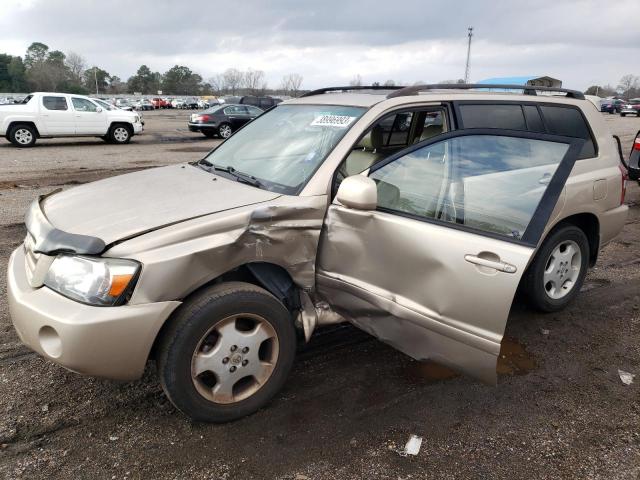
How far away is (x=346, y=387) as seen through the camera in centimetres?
297

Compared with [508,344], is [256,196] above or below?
above

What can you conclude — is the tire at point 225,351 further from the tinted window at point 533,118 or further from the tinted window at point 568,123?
the tinted window at point 568,123

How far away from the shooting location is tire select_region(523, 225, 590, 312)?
12.4 feet

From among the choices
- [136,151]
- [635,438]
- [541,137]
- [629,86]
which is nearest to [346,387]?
[635,438]

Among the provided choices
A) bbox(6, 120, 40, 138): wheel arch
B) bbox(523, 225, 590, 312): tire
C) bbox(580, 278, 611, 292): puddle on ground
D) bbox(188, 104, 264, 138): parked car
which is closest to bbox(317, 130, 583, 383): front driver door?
bbox(523, 225, 590, 312): tire

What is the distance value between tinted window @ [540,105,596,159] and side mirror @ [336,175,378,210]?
89.4 inches

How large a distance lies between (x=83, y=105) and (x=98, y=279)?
15.6m

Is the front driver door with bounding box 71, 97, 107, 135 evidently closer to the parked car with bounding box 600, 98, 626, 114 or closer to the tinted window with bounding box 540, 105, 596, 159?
the tinted window with bounding box 540, 105, 596, 159

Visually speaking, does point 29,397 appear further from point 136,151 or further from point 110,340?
point 136,151

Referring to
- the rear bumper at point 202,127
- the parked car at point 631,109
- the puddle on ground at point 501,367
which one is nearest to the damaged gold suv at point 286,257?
the puddle on ground at point 501,367

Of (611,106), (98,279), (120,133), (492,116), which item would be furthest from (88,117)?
(611,106)

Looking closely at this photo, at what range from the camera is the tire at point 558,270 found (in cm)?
378

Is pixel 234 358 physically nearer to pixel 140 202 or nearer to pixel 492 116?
pixel 140 202

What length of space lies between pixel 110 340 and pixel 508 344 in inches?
110
